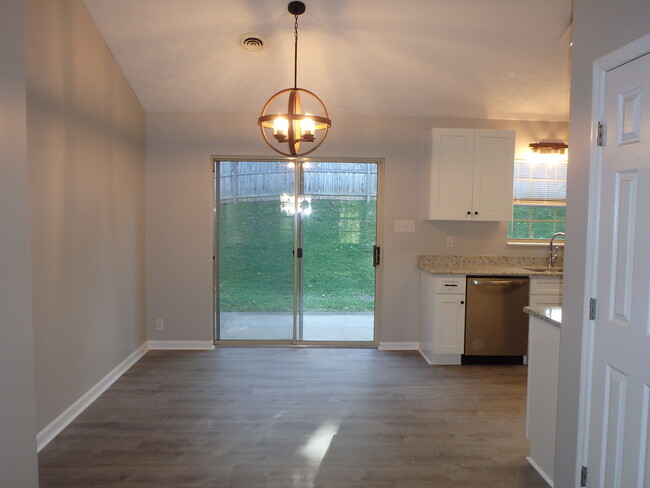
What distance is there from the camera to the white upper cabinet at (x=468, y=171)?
4426 millimetres

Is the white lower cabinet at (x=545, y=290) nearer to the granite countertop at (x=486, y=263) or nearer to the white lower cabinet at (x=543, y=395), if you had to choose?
the granite countertop at (x=486, y=263)

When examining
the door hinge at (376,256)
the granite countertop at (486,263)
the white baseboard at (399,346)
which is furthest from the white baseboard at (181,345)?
the granite countertop at (486,263)

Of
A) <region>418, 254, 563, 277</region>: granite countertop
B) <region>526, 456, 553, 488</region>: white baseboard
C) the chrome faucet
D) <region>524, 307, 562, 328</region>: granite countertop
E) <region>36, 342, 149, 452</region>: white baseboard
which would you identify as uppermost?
the chrome faucet

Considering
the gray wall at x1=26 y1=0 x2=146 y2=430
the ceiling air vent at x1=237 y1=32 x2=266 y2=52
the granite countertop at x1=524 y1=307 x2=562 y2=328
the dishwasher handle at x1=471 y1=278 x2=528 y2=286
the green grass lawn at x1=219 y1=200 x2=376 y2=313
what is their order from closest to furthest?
the granite countertop at x1=524 y1=307 x2=562 y2=328 → the gray wall at x1=26 y1=0 x2=146 y2=430 → the ceiling air vent at x1=237 y1=32 x2=266 y2=52 → the dishwasher handle at x1=471 y1=278 x2=528 y2=286 → the green grass lawn at x1=219 y1=200 x2=376 y2=313

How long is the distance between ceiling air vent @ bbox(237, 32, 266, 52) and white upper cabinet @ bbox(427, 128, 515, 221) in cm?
181

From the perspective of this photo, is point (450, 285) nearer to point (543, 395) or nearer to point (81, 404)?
point (543, 395)

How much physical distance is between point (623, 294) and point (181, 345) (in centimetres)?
405

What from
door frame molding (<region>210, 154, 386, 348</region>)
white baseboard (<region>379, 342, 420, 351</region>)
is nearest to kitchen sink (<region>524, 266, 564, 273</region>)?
white baseboard (<region>379, 342, 420, 351</region>)

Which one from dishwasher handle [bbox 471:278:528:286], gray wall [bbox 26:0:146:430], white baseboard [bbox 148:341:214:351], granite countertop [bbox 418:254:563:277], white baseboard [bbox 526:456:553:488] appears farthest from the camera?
white baseboard [bbox 148:341:214:351]

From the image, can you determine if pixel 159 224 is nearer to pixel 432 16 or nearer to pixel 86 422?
pixel 86 422

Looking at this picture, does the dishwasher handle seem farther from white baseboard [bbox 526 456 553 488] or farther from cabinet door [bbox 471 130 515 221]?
white baseboard [bbox 526 456 553 488]

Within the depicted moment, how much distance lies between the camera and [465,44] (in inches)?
143

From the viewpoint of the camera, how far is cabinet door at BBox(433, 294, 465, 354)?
4289mm

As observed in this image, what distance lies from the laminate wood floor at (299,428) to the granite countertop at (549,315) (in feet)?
2.82
